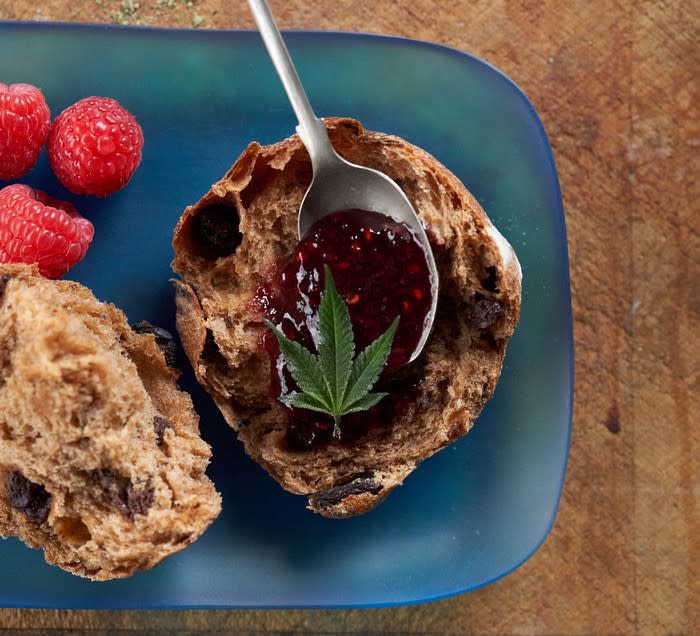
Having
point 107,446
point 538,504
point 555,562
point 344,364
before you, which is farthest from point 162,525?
point 555,562

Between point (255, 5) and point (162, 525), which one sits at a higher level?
point (255, 5)

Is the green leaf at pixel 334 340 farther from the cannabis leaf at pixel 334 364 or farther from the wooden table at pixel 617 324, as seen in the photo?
the wooden table at pixel 617 324

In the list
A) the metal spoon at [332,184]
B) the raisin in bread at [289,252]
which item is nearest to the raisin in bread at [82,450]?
the raisin in bread at [289,252]

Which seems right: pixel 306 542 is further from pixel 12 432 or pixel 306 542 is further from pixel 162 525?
pixel 12 432

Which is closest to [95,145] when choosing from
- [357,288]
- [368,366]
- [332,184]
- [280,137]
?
[280,137]

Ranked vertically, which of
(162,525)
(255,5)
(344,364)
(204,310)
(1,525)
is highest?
(255,5)

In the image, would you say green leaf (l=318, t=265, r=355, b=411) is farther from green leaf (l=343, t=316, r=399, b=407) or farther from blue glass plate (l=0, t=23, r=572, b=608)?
blue glass plate (l=0, t=23, r=572, b=608)

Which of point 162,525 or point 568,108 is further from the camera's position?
point 568,108
